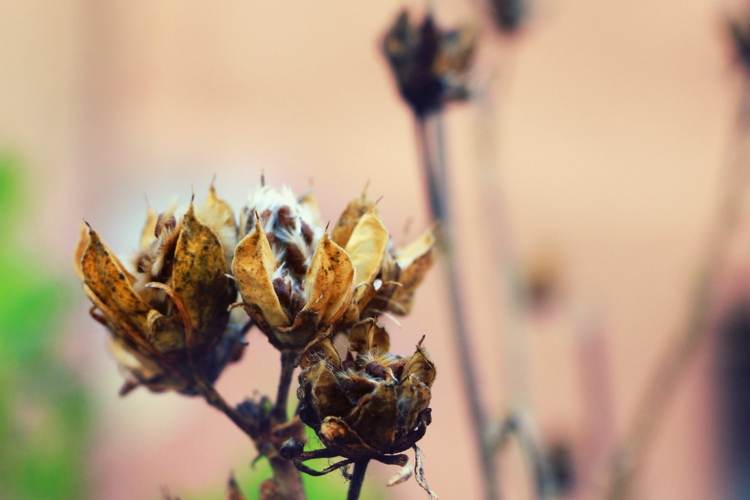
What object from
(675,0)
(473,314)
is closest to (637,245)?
(473,314)

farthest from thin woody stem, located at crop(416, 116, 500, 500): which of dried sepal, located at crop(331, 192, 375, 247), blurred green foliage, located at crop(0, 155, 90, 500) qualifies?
blurred green foliage, located at crop(0, 155, 90, 500)

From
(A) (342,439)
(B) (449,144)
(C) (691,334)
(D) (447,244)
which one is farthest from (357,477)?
(B) (449,144)

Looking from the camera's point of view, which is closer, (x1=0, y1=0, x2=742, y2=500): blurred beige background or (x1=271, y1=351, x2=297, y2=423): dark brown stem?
(x1=271, y1=351, x2=297, y2=423): dark brown stem

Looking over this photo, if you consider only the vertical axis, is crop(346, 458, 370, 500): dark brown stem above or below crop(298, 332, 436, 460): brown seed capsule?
below

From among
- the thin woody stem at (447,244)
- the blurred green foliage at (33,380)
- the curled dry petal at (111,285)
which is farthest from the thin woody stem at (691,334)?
the blurred green foliage at (33,380)

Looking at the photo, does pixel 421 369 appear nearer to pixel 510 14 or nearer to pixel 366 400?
pixel 366 400

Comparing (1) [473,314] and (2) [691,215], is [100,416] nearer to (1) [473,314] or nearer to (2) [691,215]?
(1) [473,314]

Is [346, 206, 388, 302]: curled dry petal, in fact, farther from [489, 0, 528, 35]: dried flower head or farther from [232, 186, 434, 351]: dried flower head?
[489, 0, 528, 35]: dried flower head
